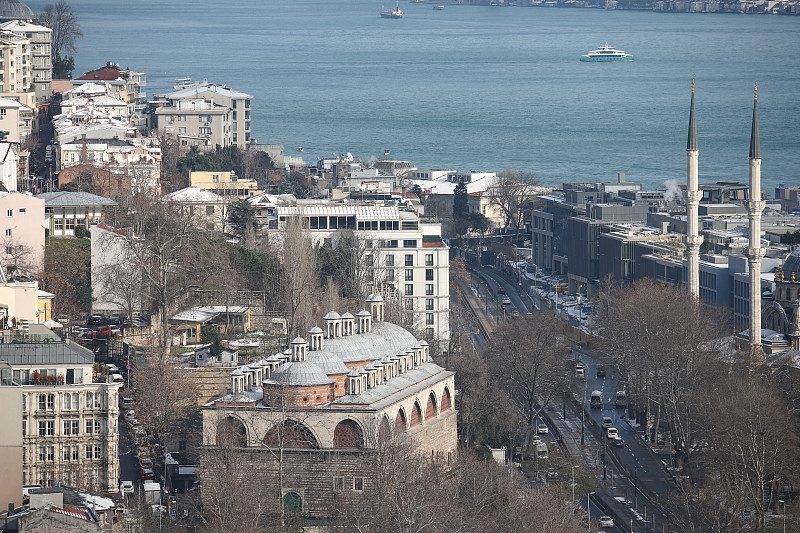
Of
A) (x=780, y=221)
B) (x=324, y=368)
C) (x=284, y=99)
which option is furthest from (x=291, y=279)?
(x=284, y=99)

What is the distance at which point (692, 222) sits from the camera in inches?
2744

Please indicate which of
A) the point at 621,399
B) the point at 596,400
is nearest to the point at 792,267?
the point at 621,399

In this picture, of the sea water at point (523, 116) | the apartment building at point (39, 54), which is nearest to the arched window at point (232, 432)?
the apartment building at point (39, 54)

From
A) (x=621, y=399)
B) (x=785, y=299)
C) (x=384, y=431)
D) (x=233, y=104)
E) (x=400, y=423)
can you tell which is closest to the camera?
(x=384, y=431)

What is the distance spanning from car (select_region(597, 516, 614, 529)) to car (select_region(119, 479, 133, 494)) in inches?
426

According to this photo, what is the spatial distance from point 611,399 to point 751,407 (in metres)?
13.4

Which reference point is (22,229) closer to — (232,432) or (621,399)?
(232,432)

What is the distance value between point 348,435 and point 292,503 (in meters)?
2.03

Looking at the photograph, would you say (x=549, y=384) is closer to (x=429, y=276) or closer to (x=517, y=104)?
(x=429, y=276)

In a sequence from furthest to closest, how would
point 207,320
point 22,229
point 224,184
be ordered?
point 224,184 < point 22,229 < point 207,320

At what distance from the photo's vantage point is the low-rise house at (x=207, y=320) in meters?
49.8

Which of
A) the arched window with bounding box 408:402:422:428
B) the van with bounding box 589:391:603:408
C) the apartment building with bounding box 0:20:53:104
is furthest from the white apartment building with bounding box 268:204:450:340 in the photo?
the apartment building with bounding box 0:20:53:104

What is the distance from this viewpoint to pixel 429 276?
67.8 metres

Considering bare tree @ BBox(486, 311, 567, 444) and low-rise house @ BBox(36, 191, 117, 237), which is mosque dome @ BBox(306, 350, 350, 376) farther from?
low-rise house @ BBox(36, 191, 117, 237)
